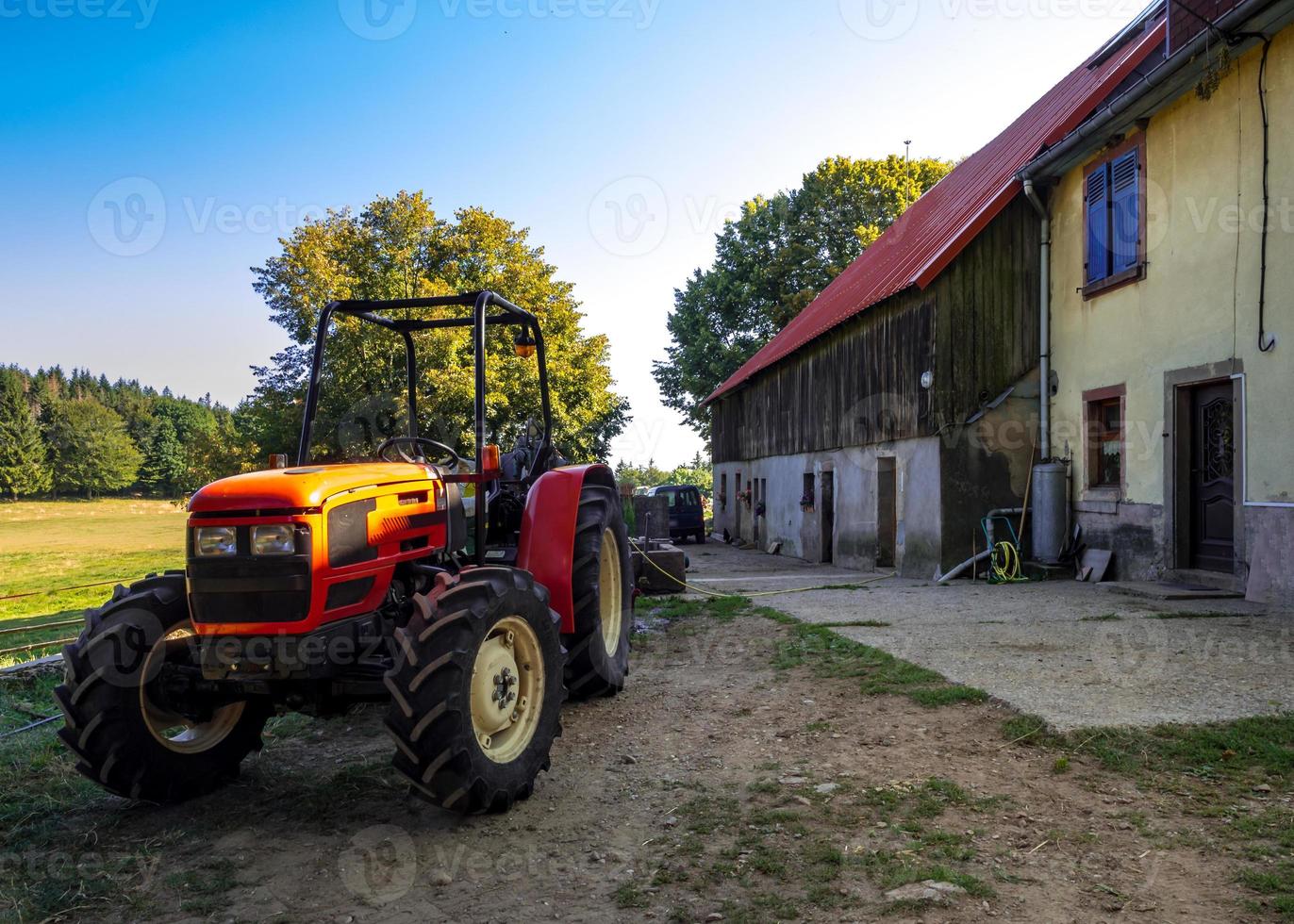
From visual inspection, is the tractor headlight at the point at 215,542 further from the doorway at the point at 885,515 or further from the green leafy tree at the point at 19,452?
the green leafy tree at the point at 19,452

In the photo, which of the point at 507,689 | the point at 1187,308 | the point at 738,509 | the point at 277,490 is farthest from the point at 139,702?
the point at 738,509

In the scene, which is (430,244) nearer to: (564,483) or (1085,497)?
(1085,497)

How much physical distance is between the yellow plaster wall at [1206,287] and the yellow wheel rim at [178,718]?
911 cm

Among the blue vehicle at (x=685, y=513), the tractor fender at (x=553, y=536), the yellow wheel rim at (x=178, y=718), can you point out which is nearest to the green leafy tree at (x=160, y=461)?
the blue vehicle at (x=685, y=513)

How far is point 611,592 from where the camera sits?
6.50 metres

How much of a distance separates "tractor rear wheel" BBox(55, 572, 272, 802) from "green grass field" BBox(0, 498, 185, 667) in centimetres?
546

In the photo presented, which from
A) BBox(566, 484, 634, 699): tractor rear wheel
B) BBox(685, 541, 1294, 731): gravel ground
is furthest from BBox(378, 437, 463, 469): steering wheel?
BBox(685, 541, 1294, 731): gravel ground

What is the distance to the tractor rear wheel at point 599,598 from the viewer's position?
5.46 m

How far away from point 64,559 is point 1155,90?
27.9 meters

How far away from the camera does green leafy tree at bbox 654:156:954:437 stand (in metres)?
31.3

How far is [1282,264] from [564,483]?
7.58m

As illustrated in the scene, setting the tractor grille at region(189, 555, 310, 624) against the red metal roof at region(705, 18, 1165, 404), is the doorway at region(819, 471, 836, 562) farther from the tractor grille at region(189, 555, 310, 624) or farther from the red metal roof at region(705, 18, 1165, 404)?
the tractor grille at region(189, 555, 310, 624)

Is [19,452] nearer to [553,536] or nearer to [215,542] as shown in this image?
[553,536]

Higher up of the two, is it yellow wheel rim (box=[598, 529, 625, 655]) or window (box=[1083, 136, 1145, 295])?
window (box=[1083, 136, 1145, 295])
